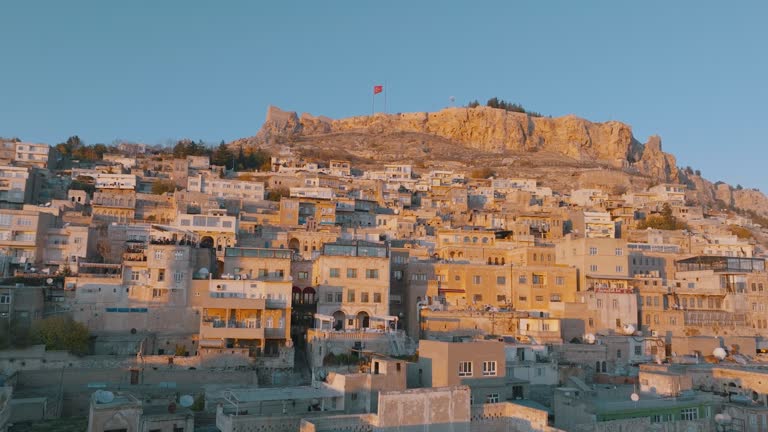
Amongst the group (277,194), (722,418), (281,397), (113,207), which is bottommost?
(722,418)

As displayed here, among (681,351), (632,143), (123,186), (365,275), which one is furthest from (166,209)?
(632,143)

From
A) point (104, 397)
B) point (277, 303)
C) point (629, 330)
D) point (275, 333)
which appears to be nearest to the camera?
point (104, 397)

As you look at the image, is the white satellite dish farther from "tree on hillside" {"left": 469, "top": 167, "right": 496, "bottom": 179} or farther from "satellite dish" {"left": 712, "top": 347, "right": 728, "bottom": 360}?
"tree on hillside" {"left": 469, "top": 167, "right": 496, "bottom": 179}

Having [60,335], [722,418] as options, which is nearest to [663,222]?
[722,418]

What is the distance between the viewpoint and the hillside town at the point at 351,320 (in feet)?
82.6

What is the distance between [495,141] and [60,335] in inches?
4087

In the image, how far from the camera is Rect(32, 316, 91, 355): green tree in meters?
34.1

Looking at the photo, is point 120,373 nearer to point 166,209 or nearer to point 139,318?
point 139,318

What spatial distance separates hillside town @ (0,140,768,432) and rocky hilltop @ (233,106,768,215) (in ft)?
177

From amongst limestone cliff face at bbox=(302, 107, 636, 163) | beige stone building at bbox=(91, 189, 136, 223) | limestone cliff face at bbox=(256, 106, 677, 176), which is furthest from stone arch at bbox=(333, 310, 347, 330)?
limestone cliff face at bbox=(302, 107, 636, 163)

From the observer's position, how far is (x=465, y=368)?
26594mm

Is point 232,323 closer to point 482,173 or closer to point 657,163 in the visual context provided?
point 482,173

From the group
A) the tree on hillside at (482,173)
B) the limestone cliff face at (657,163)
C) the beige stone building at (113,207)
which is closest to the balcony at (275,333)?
the beige stone building at (113,207)

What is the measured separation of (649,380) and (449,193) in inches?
2131
